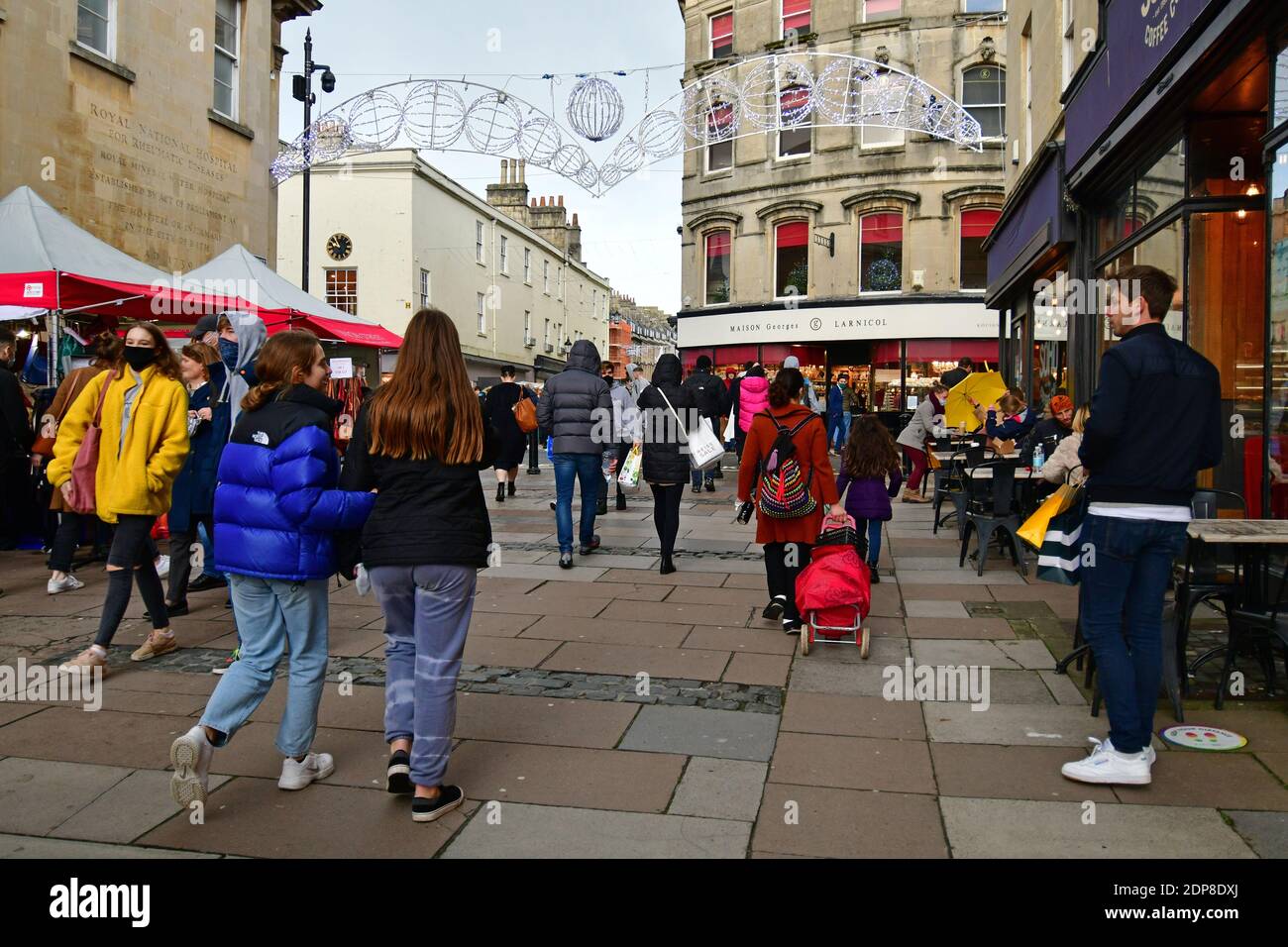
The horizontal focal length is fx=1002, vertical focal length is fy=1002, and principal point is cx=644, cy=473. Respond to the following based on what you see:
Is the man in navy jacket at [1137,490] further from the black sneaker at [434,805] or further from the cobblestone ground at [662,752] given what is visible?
the black sneaker at [434,805]

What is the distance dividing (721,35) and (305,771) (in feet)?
100

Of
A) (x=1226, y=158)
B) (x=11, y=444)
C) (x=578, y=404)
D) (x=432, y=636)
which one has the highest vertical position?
(x=1226, y=158)

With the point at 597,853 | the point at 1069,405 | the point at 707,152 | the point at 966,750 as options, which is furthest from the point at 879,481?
the point at 707,152

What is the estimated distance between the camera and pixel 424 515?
3.58 meters

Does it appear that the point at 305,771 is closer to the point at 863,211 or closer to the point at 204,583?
the point at 204,583

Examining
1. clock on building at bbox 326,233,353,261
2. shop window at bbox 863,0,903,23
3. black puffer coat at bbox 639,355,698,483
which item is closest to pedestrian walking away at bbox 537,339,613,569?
black puffer coat at bbox 639,355,698,483

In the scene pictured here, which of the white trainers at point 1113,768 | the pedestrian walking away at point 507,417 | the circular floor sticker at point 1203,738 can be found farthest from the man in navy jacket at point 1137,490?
the pedestrian walking away at point 507,417

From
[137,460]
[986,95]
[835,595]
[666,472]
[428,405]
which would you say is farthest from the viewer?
[986,95]

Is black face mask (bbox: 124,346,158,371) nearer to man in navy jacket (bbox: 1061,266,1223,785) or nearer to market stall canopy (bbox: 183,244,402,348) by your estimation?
man in navy jacket (bbox: 1061,266,1223,785)

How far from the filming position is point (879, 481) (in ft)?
25.5

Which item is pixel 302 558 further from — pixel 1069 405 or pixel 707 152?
pixel 707 152

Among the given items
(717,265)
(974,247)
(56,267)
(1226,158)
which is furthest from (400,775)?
(717,265)
